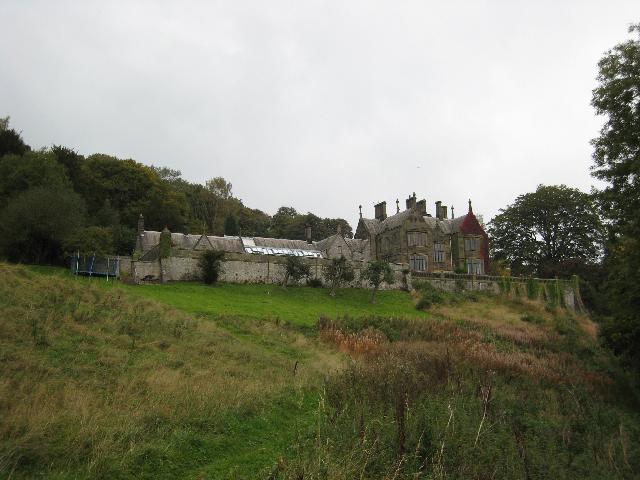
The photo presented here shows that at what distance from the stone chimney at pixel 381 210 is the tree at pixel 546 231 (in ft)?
51.7

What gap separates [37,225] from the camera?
3516 centimetres

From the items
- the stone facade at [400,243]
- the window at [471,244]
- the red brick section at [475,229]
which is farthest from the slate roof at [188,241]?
the red brick section at [475,229]

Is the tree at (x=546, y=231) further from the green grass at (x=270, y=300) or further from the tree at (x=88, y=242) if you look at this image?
the tree at (x=88, y=242)

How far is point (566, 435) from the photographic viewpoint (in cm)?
1182

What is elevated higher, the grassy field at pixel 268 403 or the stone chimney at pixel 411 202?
the stone chimney at pixel 411 202

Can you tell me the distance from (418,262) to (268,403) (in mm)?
46753

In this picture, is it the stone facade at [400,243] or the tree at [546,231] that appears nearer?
the stone facade at [400,243]

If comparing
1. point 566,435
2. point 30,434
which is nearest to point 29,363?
point 30,434

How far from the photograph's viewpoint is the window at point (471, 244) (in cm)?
5773

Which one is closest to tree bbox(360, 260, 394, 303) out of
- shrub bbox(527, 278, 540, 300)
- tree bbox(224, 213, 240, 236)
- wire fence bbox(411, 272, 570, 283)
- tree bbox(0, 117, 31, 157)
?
wire fence bbox(411, 272, 570, 283)

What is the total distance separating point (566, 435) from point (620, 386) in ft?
32.4

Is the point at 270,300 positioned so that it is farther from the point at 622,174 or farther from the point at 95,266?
the point at 622,174

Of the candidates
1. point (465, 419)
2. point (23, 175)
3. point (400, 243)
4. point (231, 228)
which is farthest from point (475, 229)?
point (465, 419)

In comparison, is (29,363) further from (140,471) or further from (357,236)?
(357,236)
